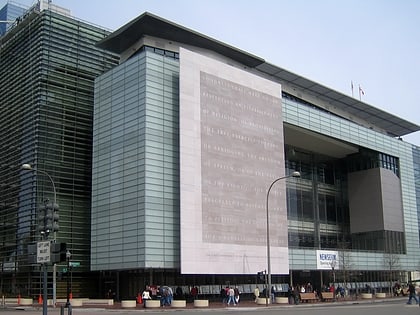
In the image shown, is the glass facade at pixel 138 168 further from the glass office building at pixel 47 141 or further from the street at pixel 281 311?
the street at pixel 281 311

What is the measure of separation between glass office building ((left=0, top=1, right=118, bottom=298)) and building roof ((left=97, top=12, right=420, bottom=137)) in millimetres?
4140

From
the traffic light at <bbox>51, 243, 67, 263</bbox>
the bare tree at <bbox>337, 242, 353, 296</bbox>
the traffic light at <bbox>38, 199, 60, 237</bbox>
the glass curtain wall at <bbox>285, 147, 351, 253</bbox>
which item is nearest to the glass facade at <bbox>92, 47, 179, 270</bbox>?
the bare tree at <bbox>337, 242, 353, 296</bbox>

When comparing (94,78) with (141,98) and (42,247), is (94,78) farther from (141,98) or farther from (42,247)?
(42,247)

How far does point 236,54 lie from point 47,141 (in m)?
22.6

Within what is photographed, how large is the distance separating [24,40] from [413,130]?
61.0m

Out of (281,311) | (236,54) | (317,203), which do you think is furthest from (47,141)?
(317,203)

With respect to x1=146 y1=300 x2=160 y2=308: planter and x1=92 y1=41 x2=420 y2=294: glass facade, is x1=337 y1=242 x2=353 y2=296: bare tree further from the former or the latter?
x1=146 y1=300 x2=160 y2=308: planter

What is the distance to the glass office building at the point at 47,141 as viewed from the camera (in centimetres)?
5306

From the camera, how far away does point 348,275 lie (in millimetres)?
70938

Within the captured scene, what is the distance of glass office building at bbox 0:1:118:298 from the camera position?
174ft

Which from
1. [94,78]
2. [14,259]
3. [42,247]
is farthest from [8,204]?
[42,247]

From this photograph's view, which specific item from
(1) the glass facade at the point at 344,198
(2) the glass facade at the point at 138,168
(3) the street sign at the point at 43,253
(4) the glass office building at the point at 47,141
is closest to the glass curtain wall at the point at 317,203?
(1) the glass facade at the point at 344,198

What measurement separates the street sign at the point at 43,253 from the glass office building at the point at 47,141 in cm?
3098

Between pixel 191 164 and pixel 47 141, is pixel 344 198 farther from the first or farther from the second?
pixel 47 141
